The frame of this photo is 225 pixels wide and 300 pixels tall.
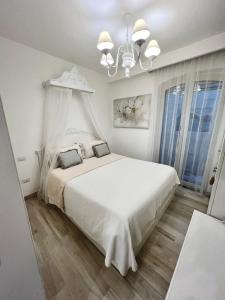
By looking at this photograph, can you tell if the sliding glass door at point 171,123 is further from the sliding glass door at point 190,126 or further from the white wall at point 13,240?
the white wall at point 13,240

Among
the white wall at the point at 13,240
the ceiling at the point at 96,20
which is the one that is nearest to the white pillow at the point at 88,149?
the ceiling at the point at 96,20

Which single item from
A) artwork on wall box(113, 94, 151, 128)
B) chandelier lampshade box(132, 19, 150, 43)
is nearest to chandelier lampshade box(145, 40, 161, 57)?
chandelier lampshade box(132, 19, 150, 43)

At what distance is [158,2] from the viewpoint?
1398mm

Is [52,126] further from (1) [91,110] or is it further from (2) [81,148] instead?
(1) [91,110]

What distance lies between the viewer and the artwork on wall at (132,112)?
3088mm

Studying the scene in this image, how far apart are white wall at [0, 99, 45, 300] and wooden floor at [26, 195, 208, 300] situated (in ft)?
1.98

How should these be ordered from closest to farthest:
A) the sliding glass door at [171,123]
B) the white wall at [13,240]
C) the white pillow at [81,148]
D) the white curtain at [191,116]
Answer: the white wall at [13,240], the white curtain at [191,116], the sliding glass door at [171,123], the white pillow at [81,148]

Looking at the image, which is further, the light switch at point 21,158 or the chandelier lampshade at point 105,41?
the light switch at point 21,158

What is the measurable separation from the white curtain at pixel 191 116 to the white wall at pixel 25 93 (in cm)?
223

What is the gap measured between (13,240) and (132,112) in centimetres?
322

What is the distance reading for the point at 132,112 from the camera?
3.34 metres

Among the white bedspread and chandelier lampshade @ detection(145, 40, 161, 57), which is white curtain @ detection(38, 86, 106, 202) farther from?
chandelier lampshade @ detection(145, 40, 161, 57)

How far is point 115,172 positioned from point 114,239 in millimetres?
1049

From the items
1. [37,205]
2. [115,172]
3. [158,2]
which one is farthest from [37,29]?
[37,205]
